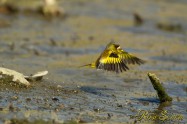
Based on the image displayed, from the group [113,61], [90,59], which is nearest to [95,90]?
[113,61]

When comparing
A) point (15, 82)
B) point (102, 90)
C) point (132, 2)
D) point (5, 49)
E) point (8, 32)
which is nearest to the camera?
point (15, 82)

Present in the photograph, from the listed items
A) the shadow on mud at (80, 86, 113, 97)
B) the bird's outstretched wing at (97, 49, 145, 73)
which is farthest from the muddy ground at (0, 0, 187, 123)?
the bird's outstretched wing at (97, 49, 145, 73)

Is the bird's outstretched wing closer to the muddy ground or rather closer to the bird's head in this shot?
the bird's head

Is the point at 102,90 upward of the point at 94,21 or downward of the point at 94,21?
downward

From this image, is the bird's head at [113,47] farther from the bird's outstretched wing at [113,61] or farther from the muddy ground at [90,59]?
the muddy ground at [90,59]

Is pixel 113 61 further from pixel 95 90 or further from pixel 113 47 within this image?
pixel 95 90

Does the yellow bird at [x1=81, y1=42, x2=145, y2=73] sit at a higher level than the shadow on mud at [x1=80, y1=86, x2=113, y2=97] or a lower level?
higher

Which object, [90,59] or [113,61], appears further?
[90,59]

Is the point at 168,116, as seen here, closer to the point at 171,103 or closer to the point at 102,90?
the point at 171,103

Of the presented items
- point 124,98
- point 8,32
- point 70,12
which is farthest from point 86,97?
point 70,12
